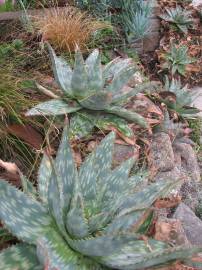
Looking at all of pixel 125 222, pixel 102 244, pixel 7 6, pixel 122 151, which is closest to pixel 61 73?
pixel 122 151

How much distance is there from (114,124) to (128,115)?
112 mm

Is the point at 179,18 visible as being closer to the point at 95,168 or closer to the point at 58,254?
the point at 95,168

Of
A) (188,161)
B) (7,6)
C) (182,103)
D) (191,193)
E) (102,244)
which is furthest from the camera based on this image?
(7,6)

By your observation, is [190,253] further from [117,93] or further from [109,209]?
[117,93]

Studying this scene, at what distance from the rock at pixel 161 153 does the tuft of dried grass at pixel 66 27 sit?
1121 millimetres

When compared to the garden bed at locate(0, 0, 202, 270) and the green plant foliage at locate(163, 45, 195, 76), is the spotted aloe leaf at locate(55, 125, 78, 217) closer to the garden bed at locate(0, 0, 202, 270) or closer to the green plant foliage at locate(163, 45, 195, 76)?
the garden bed at locate(0, 0, 202, 270)

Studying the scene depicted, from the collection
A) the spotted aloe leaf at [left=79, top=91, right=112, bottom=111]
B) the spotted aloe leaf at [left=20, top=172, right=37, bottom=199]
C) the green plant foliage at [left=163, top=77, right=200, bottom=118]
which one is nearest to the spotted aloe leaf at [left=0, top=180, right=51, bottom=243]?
the spotted aloe leaf at [left=20, top=172, right=37, bottom=199]

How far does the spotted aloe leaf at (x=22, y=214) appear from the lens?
192cm

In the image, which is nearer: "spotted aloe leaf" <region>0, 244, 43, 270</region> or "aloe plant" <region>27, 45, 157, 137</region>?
"spotted aloe leaf" <region>0, 244, 43, 270</region>

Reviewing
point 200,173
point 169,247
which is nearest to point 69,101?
point 169,247

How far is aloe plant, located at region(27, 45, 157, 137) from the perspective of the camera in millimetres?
3160

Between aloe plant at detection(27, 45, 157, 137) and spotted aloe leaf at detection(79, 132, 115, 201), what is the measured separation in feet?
2.25

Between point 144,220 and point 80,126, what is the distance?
122 cm

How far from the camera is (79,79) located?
126 inches
